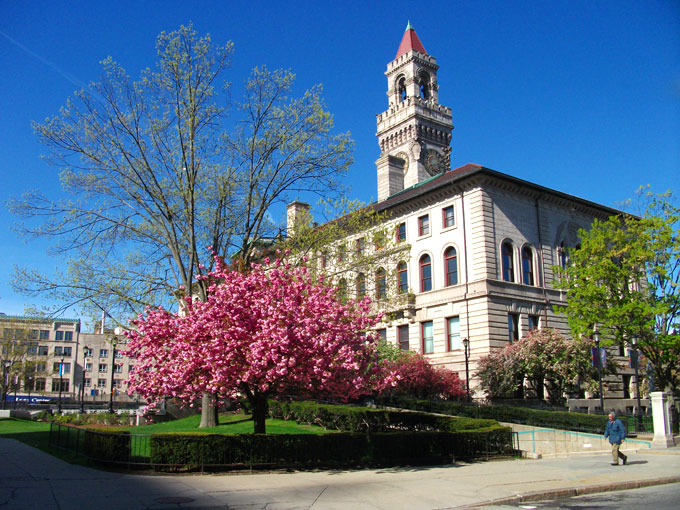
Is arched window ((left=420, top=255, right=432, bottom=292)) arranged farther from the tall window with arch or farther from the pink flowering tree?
the pink flowering tree

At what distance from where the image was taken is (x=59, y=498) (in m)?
11.5

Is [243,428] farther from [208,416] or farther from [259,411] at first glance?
[259,411]

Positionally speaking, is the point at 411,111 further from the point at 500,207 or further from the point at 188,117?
the point at 188,117

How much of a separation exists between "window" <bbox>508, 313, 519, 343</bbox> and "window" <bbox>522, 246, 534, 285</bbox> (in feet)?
9.77

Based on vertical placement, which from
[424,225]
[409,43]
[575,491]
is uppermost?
[409,43]

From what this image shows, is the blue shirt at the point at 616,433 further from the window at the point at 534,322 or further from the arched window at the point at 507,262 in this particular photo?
the window at the point at 534,322

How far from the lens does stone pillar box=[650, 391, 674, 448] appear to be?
1021 inches

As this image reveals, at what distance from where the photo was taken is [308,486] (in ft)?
46.3

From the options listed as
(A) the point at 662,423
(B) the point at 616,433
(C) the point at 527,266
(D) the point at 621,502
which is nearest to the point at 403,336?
(C) the point at 527,266

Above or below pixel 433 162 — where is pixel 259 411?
below

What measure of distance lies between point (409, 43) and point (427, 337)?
53.9 meters

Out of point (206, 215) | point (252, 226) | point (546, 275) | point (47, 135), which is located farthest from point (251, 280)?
point (546, 275)

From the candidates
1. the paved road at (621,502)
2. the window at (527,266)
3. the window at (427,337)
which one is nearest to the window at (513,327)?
the window at (527,266)

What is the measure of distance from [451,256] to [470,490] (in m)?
28.5
